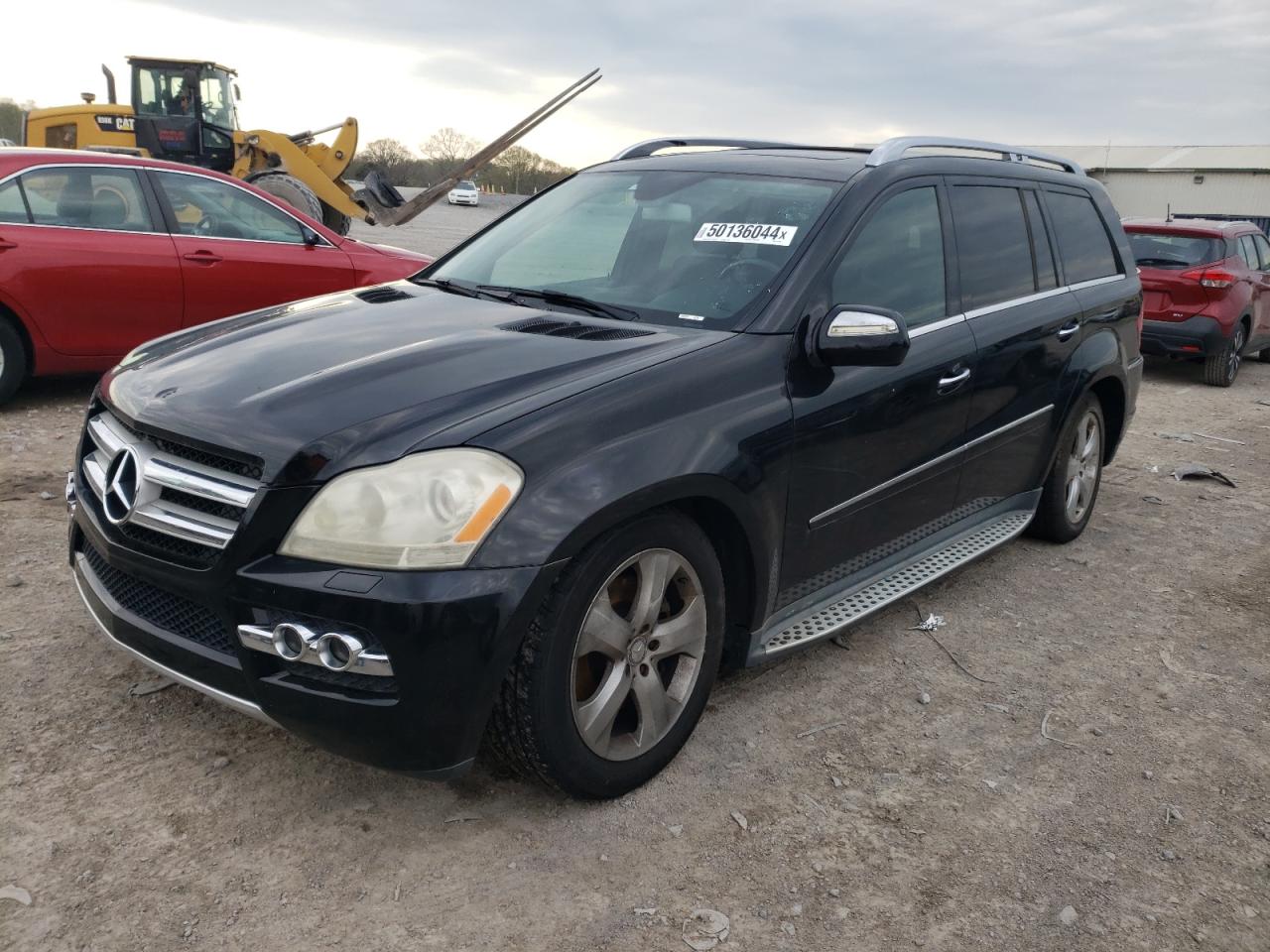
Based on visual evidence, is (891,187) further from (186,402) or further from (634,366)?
(186,402)

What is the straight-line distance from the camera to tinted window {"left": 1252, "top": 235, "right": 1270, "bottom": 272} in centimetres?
1190

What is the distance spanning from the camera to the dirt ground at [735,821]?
8.36ft

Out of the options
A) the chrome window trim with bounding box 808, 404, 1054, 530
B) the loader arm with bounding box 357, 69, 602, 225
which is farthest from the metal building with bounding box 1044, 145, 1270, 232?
the chrome window trim with bounding box 808, 404, 1054, 530

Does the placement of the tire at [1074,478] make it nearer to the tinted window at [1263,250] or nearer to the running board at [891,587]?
the running board at [891,587]

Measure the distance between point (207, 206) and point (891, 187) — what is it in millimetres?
5359

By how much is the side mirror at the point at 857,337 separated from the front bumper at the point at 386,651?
1.19 metres

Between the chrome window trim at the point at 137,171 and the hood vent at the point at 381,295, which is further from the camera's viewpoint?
the chrome window trim at the point at 137,171

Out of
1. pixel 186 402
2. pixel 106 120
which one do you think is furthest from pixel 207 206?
pixel 106 120

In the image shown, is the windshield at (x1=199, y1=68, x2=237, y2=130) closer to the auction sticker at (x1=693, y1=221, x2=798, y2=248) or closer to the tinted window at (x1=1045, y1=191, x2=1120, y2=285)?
the tinted window at (x1=1045, y1=191, x2=1120, y2=285)

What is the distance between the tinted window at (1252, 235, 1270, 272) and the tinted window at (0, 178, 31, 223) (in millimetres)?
Result: 11518

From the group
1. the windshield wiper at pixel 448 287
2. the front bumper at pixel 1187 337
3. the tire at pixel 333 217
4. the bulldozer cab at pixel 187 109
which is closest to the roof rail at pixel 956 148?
the windshield wiper at pixel 448 287

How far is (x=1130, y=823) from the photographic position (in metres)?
3.07

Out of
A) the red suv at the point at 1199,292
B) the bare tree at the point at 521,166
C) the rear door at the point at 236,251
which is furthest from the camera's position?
the bare tree at the point at 521,166

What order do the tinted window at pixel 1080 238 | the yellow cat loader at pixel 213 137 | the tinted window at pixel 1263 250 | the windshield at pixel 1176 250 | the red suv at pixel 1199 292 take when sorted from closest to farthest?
the tinted window at pixel 1080 238, the red suv at pixel 1199 292, the windshield at pixel 1176 250, the tinted window at pixel 1263 250, the yellow cat loader at pixel 213 137
